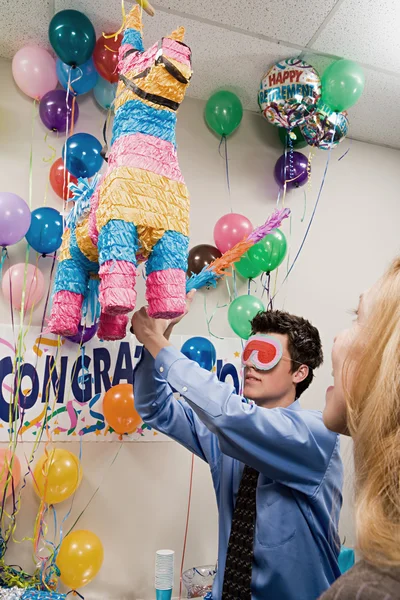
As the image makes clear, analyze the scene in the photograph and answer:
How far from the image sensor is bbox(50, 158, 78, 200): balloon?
190cm

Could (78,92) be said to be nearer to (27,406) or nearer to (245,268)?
(245,268)

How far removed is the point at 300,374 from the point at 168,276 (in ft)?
2.48

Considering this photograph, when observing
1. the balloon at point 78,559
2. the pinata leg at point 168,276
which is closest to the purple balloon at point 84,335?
the balloon at point 78,559

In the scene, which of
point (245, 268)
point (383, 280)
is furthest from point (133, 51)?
point (245, 268)

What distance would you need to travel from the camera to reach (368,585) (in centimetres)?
47

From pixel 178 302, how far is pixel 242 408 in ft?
1.09

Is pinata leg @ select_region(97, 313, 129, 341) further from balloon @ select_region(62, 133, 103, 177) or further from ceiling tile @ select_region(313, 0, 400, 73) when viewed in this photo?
ceiling tile @ select_region(313, 0, 400, 73)

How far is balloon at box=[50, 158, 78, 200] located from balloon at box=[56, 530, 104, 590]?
1183 millimetres

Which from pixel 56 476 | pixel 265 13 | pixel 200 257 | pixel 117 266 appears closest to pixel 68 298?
pixel 117 266

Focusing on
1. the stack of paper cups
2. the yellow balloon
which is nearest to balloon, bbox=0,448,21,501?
the yellow balloon

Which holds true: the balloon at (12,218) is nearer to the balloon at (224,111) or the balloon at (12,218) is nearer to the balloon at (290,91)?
the balloon at (224,111)

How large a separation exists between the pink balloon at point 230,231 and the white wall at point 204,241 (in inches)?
7.3

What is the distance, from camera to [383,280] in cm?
69

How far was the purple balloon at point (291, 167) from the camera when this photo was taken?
2.29 meters
